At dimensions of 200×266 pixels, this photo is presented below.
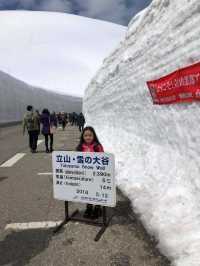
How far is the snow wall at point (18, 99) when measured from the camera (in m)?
35.6

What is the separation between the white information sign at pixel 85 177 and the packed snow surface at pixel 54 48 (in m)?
73.0

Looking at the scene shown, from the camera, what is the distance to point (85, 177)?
15.8ft

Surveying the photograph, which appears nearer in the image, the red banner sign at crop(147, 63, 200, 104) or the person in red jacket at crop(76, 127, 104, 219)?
the red banner sign at crop(147, 63, 200, 104)

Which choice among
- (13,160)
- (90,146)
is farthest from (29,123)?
(90,146)

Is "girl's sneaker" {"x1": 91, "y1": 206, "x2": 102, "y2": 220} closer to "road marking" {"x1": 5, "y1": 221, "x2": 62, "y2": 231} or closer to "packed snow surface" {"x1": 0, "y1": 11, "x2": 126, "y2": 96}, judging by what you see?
"road marking" {"x1": 5, "y1": 221, "x2": 62, "y2": 231}

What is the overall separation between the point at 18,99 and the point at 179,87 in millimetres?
36760

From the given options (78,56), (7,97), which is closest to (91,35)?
(78,56)

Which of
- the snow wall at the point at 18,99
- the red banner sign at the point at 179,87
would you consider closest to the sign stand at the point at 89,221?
the red banner sign at the point at 179,87

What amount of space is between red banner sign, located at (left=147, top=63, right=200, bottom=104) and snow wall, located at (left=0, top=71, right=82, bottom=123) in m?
28.4

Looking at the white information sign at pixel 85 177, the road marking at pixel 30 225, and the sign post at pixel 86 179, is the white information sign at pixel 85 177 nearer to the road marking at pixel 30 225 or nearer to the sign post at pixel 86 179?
the sign post at pixel 86 179

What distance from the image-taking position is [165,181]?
18.0ft

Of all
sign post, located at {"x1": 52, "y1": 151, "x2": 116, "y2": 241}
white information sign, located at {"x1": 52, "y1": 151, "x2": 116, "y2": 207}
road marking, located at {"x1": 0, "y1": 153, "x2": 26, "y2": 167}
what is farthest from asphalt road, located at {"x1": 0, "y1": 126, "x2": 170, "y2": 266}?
road marking, located at {"x1": 0, "y1": 153, "x2": 26, "y2": 167}

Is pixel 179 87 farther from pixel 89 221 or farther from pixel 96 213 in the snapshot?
pixel 89 221

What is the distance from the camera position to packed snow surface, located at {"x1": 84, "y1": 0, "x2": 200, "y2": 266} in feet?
14.0
